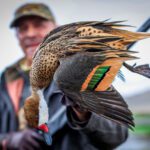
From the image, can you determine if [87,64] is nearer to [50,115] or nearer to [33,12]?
[50,115]

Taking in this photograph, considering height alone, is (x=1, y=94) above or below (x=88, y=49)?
below

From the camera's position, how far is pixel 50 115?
1.25 m

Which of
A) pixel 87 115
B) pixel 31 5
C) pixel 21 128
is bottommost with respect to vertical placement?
pixel 21 128

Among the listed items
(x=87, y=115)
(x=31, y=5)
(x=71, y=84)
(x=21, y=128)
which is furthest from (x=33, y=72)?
(x=31, y=5)

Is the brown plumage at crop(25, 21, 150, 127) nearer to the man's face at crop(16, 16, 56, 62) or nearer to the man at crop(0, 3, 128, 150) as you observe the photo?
the man at crop(0, 3, 128, 150)

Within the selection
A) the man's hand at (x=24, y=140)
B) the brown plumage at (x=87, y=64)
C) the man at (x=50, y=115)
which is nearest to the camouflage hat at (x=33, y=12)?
the man at (x=50, y=115)

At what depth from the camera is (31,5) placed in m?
1.65

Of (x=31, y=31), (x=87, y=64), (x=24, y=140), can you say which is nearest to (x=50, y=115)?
(x=24, y=140)

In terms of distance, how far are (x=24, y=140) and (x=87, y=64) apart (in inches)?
25.9

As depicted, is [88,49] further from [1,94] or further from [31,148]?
[1,94]

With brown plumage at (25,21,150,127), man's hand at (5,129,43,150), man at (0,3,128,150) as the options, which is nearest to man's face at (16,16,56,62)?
man at (0,3,128,150)

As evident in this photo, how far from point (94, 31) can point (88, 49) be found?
2 centimetres

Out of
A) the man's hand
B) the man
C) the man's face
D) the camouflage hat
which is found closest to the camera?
the man

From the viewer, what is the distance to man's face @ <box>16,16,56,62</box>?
4.66 feet
